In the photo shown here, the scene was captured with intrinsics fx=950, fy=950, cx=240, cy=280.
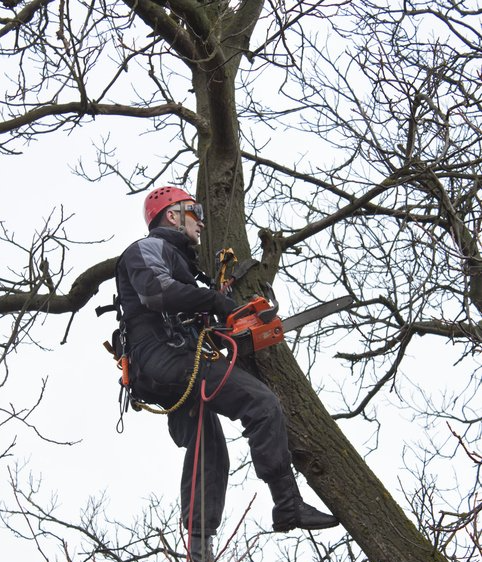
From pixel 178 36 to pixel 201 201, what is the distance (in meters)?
0.87

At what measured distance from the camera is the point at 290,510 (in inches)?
159

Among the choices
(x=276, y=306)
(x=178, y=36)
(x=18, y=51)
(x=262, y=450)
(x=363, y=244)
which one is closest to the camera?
(x=262, y=450)

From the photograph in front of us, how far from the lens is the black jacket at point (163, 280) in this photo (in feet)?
13.4


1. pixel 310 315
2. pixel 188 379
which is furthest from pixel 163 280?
pixel 310 315

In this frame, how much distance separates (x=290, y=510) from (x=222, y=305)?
3.04 feet

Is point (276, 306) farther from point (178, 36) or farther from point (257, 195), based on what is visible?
point (257, 195)

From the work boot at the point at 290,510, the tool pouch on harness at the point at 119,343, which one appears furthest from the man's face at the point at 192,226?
the work boot at the point at 290,510

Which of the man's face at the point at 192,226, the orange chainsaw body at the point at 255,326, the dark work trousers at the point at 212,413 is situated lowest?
the dark work trousers at the point at 212,413

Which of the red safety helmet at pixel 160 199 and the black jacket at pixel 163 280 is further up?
the red safety helmet at pixel 160 199

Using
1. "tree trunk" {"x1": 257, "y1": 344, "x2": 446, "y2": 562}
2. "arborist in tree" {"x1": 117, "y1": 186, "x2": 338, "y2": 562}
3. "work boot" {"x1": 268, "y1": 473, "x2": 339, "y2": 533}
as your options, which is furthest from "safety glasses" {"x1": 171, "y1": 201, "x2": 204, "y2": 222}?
"work boot" {"x1": 268, "y1": 473, "x2": 339, "y2": 533}

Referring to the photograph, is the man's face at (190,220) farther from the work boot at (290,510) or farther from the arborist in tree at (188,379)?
the work boot at (290,510)

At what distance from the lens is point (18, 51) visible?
459 centimetres

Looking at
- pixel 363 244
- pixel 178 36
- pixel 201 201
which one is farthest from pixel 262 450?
pixel 363 244

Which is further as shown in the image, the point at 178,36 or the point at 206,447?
the point at 178,36
